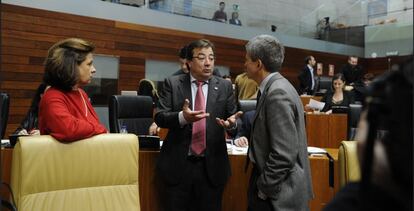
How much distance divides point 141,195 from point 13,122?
4.40 metres

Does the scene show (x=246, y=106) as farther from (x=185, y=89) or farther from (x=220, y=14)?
(x=220, y=14)

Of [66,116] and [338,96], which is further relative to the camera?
[338,96]

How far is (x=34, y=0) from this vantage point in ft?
20.4

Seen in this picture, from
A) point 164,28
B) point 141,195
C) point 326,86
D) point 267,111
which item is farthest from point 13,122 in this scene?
point 326,86

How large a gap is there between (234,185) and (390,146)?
2.04 meters

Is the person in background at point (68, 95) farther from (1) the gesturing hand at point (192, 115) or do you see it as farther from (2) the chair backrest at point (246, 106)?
(2) the chair backrest at point (246, 106)

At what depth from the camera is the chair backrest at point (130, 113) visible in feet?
12.0

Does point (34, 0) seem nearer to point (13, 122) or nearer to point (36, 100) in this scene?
point (13, 122)

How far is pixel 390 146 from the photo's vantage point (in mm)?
545

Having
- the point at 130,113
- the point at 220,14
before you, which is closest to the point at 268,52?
the point at 130,113

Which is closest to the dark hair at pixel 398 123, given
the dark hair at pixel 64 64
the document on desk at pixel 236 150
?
the dark hair at pixel 64 64

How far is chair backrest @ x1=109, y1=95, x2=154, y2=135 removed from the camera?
366 centimetres

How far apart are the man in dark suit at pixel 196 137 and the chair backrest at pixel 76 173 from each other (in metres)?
0.44

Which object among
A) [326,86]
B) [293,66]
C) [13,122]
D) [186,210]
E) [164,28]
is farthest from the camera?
[293,66]
